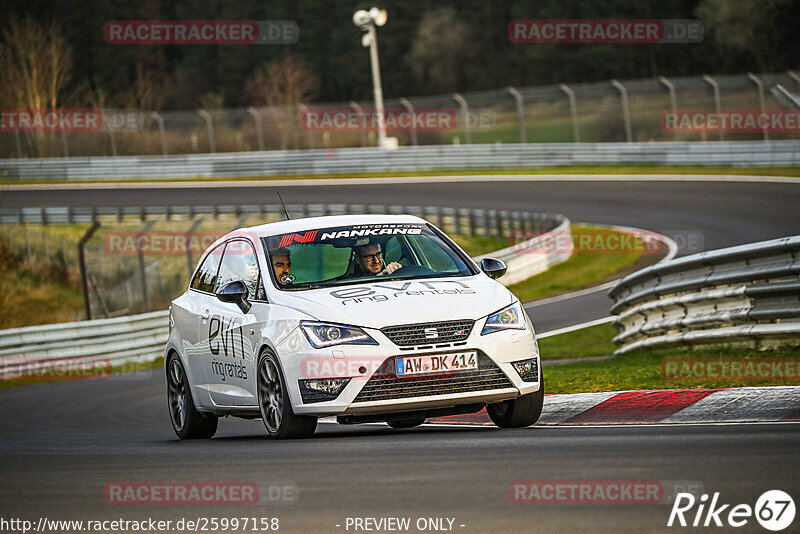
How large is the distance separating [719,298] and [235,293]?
524 cm

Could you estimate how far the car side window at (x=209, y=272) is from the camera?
34.7ft

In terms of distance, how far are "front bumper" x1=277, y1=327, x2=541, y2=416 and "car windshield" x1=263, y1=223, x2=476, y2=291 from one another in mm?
872

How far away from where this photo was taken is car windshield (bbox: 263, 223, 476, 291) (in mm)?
9398

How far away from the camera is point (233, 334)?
31.4 feet

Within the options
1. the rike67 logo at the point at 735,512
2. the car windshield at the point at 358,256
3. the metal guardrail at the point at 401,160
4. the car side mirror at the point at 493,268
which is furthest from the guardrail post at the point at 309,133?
the rike67 logo at the point at 735,512

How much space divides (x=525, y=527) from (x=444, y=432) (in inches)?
149

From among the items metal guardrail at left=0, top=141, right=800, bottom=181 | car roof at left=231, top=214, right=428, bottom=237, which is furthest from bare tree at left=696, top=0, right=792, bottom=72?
car roof at left=231, top=214, right=428, bottom=237

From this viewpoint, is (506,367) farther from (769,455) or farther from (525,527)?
(525,527)

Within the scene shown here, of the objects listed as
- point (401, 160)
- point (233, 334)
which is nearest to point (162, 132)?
point (401, 160)

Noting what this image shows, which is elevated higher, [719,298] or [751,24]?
[751,24]

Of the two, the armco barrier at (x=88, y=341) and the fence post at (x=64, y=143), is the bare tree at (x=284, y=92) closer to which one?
the fence post at (x=64, y=143)

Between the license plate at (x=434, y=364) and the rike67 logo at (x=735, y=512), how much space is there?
3220 millimetres

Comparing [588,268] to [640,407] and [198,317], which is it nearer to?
[198,317]

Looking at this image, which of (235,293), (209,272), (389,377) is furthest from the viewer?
(209,272)
